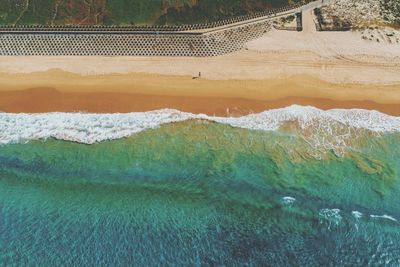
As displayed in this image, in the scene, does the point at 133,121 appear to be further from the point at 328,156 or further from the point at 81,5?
A: the point at 328,156

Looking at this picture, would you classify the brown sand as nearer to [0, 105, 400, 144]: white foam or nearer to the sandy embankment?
the sandy embankment

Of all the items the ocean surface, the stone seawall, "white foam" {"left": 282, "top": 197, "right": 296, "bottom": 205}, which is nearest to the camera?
the ocean surface

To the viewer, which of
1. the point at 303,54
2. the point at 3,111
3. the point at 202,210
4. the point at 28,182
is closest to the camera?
the point at 202,210

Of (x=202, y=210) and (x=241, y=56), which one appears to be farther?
(x=241, y=56)

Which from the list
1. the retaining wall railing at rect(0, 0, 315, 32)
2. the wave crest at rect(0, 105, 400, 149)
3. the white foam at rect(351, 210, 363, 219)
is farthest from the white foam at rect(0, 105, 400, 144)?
the retaining wall railing at rect(0, 0, 315, 32)

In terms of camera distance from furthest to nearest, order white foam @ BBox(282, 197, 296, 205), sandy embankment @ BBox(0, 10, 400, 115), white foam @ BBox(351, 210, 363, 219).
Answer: sandy embankment @ BBox(0, 10, 400, 115), white foam @ BBox(282, 197, 296, 205), white foam @ BBox(351, 210, 363, 219)

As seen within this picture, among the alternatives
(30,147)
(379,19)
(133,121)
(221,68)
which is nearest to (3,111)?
(30,147)
